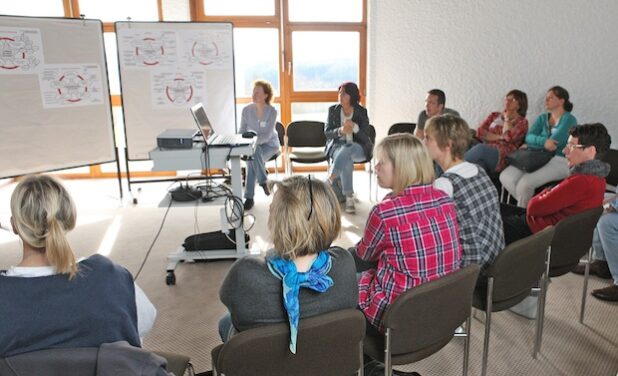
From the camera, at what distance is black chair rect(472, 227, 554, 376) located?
6.21 ft

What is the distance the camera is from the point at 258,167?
520cm

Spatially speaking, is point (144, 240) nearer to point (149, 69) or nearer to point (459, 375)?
point (149, 69)

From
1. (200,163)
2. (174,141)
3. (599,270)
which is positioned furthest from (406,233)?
(599,270)

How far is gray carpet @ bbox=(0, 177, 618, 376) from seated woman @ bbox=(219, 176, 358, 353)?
1094 millimetres

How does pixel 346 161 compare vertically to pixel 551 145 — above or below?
below

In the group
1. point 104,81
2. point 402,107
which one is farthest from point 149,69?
point 402,107

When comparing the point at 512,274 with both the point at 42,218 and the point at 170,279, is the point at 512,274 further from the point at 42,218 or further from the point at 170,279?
the point at 170,279

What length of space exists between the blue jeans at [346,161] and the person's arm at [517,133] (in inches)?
55.2

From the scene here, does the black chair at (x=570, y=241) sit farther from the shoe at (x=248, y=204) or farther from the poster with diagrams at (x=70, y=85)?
the poster with diagrams at (x=70, y=85)

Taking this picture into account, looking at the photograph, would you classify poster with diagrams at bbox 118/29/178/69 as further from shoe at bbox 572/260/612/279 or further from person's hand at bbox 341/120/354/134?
shoe at bbox 572/260/612/279

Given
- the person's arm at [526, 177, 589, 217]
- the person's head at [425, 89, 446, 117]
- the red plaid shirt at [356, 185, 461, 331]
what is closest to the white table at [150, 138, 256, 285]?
the red plaid shirt at [356, 185, 461, 331]

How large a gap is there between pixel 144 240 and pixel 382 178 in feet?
9.00

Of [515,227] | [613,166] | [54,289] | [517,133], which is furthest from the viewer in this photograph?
[517,133]

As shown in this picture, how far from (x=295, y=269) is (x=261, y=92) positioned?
398 cm
